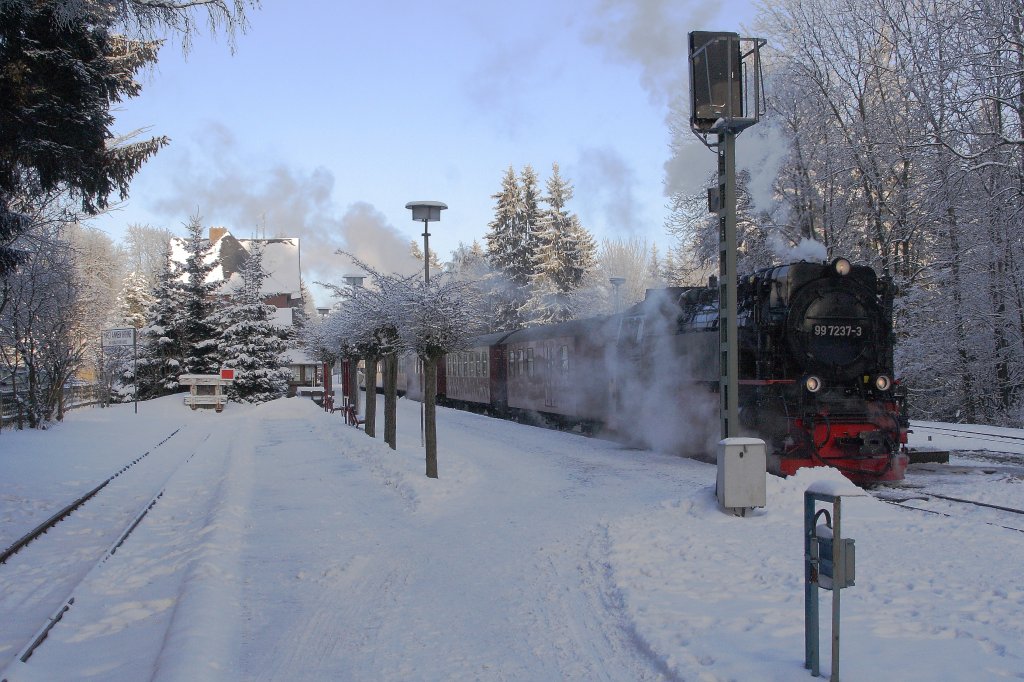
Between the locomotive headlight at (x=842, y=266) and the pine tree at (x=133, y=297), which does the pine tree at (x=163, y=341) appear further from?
the locomotive headlight at (x=842, y=266)

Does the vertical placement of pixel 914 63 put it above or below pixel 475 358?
above

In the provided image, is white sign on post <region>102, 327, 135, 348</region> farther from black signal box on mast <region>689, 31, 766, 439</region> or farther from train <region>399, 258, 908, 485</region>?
black signal box on mast <region>689, 31, 766, 439</region>

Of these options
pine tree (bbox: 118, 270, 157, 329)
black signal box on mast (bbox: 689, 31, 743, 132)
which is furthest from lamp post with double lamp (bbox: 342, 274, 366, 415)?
pine tree (bbox: 118, 270, 157, 329)

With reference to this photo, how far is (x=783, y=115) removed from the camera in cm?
2570

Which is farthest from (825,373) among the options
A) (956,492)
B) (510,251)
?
(510,251)

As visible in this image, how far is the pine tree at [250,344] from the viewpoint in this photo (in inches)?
1609

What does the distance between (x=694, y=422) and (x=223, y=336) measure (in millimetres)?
32637

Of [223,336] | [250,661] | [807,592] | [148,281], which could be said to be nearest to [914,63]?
[807,592]

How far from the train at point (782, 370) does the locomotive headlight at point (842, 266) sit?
0.05 ft

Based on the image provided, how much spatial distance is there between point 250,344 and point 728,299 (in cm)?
3630

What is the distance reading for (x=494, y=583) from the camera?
6613 mm

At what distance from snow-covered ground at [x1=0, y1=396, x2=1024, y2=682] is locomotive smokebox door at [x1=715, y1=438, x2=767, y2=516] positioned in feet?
0.61

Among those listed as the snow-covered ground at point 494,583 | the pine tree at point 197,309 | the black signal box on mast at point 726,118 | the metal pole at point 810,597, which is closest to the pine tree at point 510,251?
the pine tree at point 197,309

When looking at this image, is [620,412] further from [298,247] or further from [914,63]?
[298,247]
